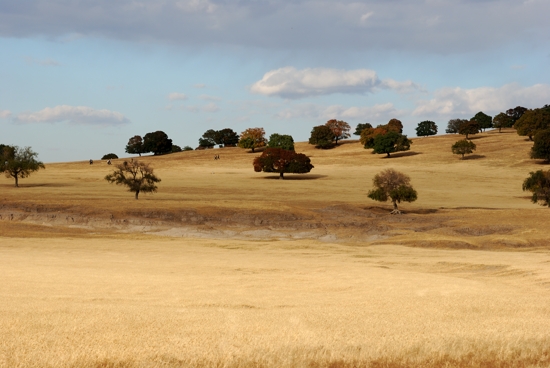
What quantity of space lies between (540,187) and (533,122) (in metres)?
74.0

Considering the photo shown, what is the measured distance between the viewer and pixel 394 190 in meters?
52.1

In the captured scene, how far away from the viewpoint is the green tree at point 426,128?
18075cm

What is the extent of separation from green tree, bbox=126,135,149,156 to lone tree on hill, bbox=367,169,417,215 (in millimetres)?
127235

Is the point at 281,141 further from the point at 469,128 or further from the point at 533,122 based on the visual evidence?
the point at 533,122

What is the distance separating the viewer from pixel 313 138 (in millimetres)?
150625

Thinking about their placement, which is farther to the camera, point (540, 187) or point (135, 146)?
point (135, 146)

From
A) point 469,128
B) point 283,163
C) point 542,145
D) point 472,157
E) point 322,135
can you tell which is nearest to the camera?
point 283,163

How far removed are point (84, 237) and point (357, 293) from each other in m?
26.6

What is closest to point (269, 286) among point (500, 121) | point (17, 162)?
point (17, 162)

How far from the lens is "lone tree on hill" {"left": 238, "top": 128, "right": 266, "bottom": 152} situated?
14675 cm

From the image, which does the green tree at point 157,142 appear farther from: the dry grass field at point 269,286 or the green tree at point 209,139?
the dry grass field at point 269,286

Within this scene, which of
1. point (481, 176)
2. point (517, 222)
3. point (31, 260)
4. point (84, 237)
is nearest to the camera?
point (31, 260)

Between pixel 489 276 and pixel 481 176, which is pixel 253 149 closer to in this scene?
pixel 481 176

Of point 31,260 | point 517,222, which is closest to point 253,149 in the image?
point 517,222
